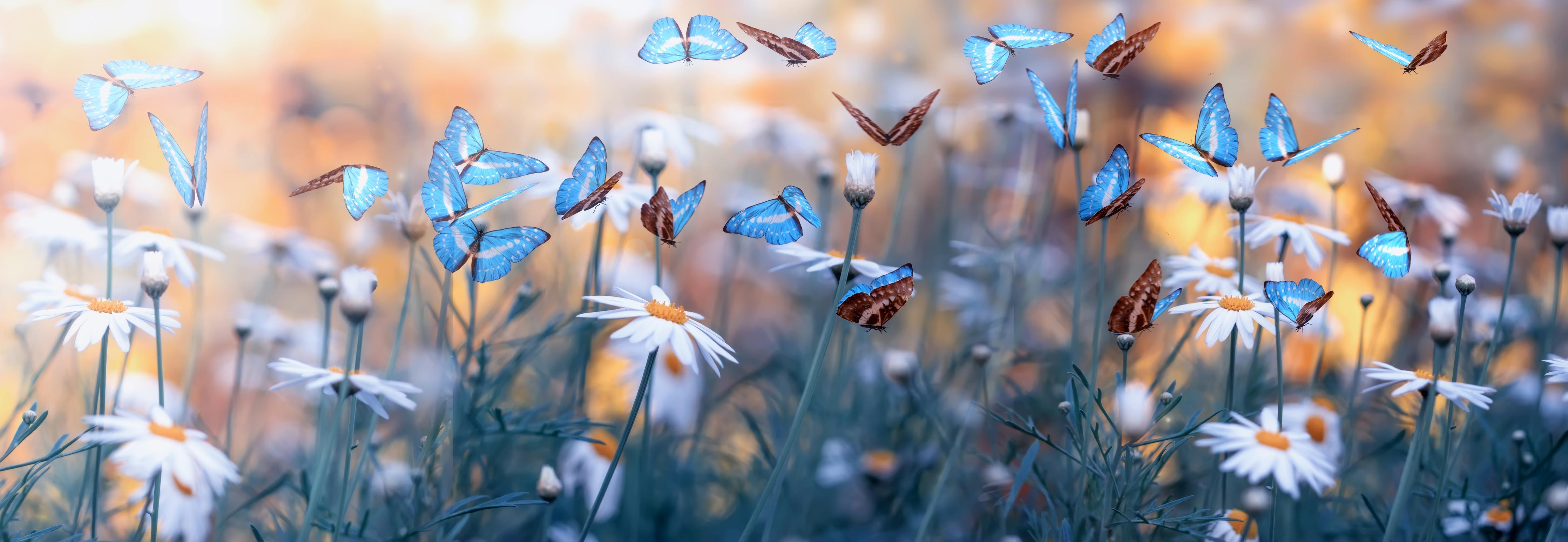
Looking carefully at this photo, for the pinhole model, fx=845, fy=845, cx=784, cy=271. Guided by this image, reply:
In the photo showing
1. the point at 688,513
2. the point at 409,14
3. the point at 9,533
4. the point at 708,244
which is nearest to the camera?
the point at 9,533

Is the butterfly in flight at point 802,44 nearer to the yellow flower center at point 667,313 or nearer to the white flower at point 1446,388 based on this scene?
the yellow flower center at point 667,313

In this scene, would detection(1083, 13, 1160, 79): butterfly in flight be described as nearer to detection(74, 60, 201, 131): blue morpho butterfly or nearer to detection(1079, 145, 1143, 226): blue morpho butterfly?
detection(1079, 145, 1143, 226): blue morpho butterfly

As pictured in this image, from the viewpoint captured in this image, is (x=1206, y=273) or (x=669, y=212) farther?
(x=1206, y=273)

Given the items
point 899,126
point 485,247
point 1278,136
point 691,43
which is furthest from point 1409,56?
point 485,247

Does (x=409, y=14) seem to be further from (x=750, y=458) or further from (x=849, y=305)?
(x=849, y=305)

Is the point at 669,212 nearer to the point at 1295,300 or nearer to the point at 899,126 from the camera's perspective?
the point at 899,126

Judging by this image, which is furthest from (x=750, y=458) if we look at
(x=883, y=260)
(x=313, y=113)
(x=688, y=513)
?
(x=313, y=113)
